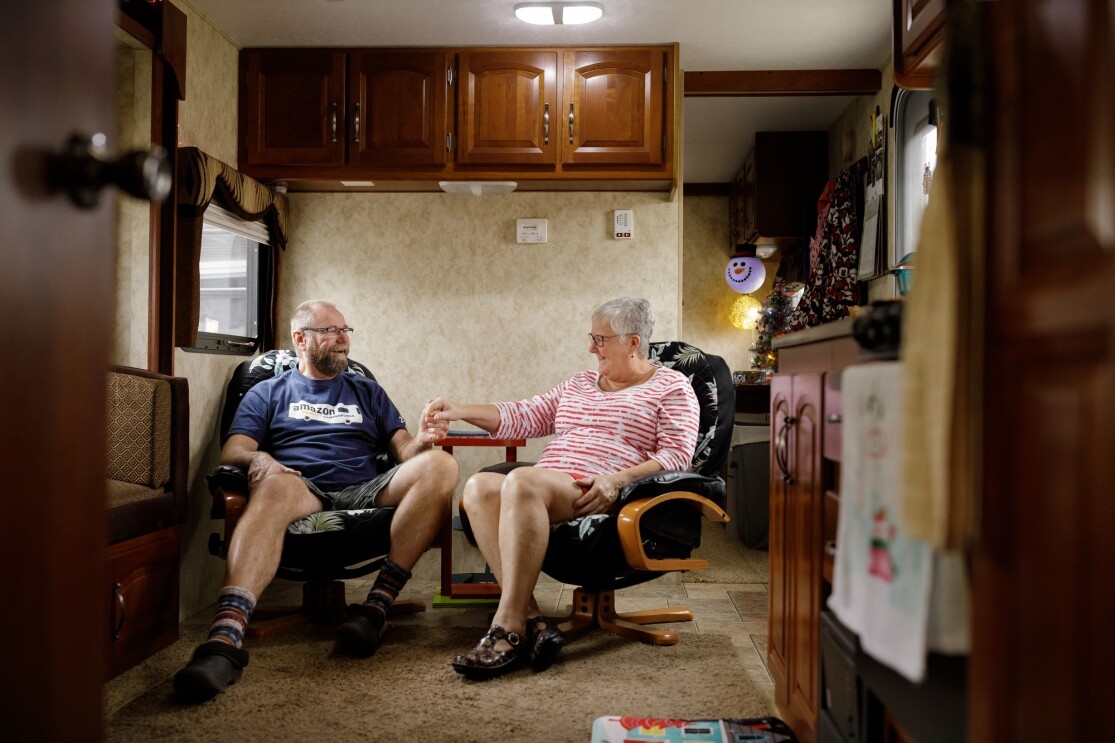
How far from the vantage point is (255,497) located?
8.59 ft

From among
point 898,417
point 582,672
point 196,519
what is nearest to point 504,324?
point 196,519

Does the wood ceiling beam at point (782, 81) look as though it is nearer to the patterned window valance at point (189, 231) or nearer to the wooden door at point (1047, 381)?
the patterned window valance at point (189, 231)

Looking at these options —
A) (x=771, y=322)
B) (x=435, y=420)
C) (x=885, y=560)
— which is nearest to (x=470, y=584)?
(x=435, y=420)

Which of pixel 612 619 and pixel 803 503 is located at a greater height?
pixel 803 503

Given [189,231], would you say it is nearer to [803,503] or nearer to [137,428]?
[137,428]

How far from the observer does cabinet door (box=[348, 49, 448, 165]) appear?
3.54m

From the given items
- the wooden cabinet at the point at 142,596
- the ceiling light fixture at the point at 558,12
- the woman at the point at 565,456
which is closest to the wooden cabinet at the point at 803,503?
the woman at the point at 565,456

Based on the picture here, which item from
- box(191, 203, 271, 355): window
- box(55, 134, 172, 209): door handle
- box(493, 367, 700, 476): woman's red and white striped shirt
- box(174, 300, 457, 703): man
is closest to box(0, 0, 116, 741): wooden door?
box(55, 134, 172, 209): door handle

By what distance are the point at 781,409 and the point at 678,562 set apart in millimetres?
767

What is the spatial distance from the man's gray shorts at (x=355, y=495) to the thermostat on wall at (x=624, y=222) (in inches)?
58.2

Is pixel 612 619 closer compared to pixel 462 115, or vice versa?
pixel 612 619

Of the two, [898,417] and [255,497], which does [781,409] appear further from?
[255,497]

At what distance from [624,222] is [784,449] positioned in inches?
77.3

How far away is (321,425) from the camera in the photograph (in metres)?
3.04
